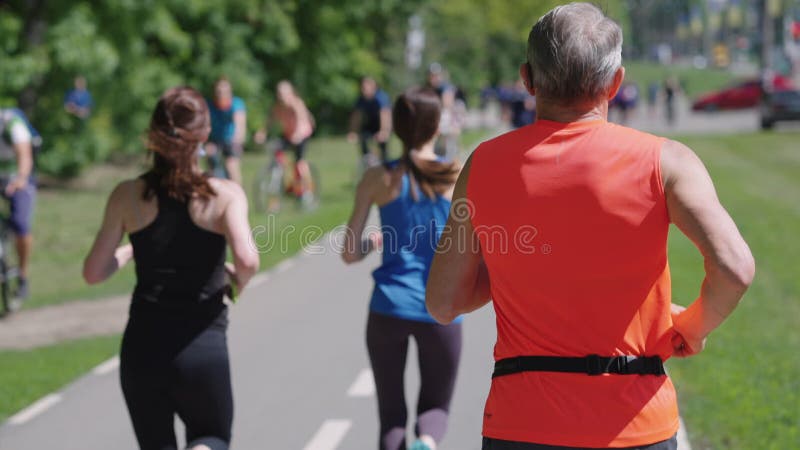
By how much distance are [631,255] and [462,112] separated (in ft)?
92.1

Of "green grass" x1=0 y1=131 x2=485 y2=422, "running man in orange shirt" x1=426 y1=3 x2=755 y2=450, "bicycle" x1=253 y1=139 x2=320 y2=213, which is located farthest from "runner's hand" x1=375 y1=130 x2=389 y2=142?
"running man in orange shirt" x1=426 y1=3 x2=755 y2=450

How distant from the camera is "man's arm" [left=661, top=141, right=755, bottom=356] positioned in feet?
7.79

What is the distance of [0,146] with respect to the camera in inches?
372

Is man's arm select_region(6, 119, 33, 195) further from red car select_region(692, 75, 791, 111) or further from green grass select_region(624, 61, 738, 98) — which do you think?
green grass select_region(624, 61, 738, 98)

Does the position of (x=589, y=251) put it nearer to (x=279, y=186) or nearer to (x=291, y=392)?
(x=291, y=392)

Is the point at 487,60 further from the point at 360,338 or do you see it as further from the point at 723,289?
the point at 723,289

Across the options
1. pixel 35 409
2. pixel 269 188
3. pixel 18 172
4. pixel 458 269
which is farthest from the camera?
A: pixel 269 188

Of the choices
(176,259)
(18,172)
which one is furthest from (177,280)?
(18,172)

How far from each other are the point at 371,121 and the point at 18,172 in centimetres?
1095

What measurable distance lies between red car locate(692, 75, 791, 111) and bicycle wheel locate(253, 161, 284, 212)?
4045 cm

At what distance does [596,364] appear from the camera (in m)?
2.49

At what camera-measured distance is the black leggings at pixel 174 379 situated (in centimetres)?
369

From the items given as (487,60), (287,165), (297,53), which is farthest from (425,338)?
(487,60)

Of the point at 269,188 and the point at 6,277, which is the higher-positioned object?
the point at 6,277
